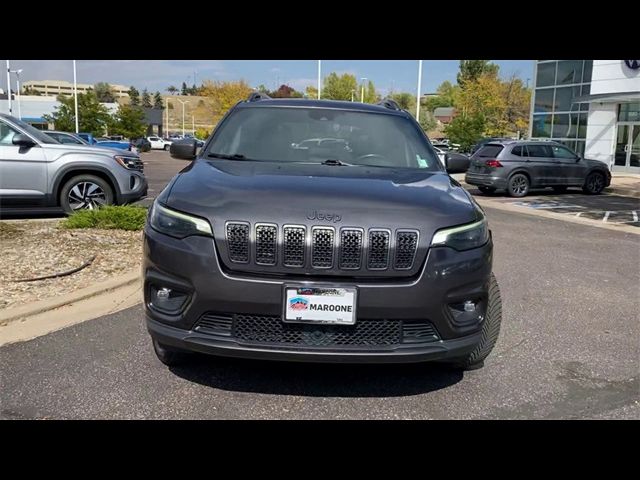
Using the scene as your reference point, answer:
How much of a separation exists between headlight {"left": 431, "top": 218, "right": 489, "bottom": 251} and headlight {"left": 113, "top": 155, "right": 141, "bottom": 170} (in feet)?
22.4

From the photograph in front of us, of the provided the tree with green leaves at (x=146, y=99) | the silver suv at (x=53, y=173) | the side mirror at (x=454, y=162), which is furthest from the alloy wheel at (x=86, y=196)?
the tree with green leaves at (x=146, y=99)

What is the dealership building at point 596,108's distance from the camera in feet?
78.2

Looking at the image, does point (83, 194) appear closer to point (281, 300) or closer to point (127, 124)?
point (281, 300)

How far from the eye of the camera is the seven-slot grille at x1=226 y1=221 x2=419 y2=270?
110 inches

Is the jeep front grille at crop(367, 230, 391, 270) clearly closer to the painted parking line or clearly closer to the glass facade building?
the painted parking line

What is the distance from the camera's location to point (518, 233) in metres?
Answer: 9.69

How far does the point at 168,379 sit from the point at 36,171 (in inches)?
235

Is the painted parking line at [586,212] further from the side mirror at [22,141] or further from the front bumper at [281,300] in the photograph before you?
the side mirror at [22,141]

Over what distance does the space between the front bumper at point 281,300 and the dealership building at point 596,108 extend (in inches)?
951

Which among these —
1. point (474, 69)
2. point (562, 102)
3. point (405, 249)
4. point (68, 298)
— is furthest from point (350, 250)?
point (474, 69)

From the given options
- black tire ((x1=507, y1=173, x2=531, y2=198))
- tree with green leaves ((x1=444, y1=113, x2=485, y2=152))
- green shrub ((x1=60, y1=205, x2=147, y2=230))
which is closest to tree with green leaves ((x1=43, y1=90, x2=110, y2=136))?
tree with green leaves ((x1=444, y1=113, x2=485, y2=152))
